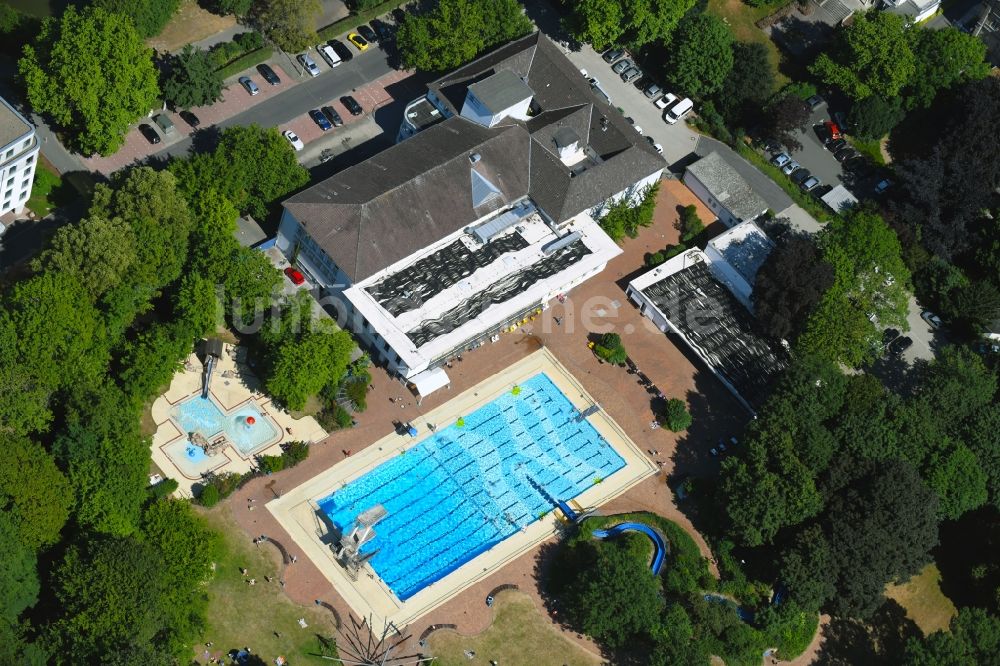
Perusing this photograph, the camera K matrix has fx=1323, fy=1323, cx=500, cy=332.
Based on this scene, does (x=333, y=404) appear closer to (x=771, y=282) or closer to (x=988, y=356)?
(x=771, y=282)

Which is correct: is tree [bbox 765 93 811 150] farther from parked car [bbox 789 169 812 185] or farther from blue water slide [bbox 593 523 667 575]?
blue water slide [bbox 593 523 667 575]

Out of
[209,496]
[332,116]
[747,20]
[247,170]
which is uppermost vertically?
[332,116]

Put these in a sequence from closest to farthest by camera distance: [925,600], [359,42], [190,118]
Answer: [925,600] < [190,118] < [359,42]

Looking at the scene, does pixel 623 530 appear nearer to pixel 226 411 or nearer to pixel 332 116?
pixel 226 411

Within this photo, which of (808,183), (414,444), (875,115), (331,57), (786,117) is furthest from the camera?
(875,115)

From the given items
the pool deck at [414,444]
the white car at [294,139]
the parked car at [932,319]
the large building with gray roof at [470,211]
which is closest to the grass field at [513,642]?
the pool deck at [414,444]

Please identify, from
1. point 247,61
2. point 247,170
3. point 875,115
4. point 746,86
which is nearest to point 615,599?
point 247,170

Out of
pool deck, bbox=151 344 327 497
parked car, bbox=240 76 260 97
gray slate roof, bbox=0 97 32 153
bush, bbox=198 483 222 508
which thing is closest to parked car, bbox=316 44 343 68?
parked car, bbox=240 76 260 97
